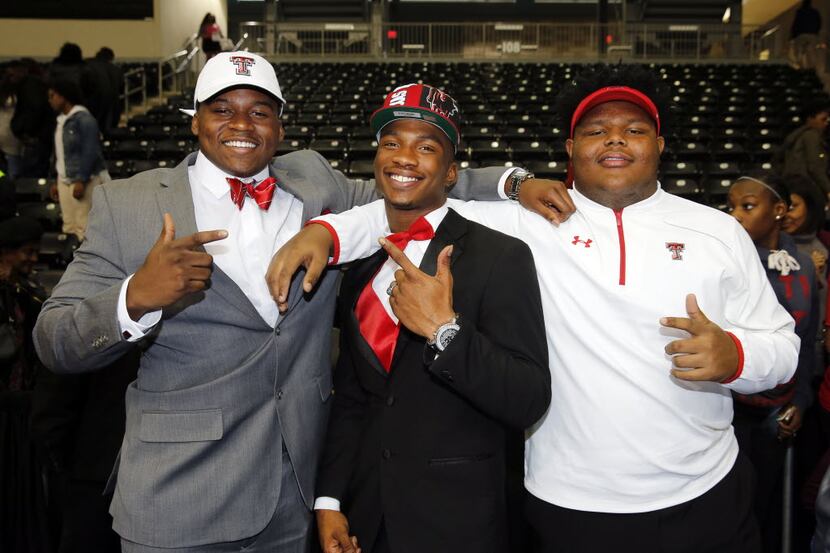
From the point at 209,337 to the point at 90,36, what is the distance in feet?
51.7

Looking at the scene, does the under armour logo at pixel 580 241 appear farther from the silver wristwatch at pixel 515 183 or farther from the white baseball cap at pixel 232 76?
the white baseball cap at pixel 232 76

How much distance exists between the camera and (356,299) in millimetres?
1994

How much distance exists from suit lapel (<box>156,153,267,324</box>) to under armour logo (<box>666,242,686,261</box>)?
1.02m

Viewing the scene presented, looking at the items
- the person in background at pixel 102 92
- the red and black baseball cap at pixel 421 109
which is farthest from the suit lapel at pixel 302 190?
→ the person in background at pixel 102 92

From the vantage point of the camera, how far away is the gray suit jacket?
72.9 inches

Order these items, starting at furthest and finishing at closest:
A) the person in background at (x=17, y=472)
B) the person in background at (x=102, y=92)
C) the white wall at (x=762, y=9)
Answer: the white wall at (x=762, y=9), the person in background at (x=102, y=92), the person in background at (x=17, y=472)

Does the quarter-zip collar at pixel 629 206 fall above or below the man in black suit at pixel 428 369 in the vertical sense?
above

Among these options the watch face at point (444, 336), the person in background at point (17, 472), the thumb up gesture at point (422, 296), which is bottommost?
the person in background at point (17, 472)

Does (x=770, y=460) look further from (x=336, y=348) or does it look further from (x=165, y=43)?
(x=165, y=43)

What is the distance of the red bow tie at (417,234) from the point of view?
1.90 meters

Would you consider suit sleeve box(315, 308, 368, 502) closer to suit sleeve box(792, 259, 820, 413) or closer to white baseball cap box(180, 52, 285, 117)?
white baseball cap box(180, 52, 285, 117)

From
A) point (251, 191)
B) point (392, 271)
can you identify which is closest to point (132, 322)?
point (251, 191)

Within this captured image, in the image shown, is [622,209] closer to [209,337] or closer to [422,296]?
[422,296]

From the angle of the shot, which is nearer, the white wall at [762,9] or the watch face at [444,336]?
the watch face at [444,336]
